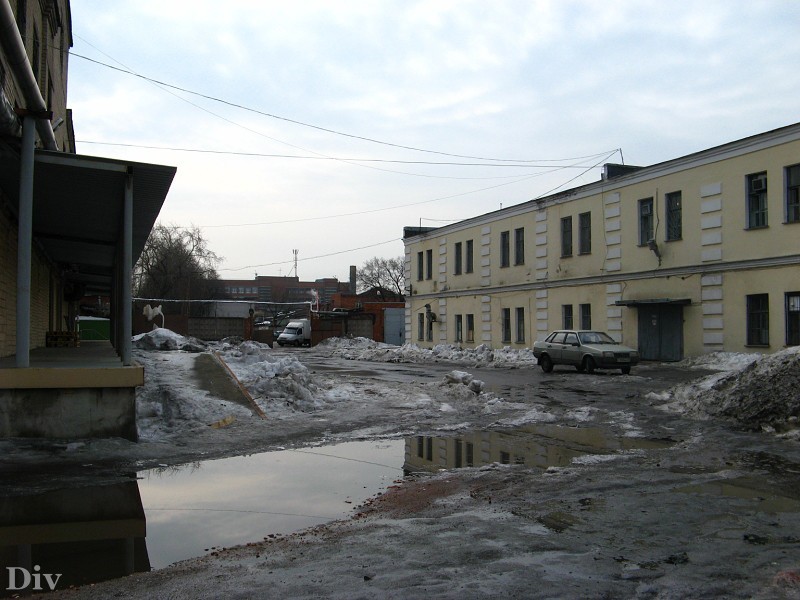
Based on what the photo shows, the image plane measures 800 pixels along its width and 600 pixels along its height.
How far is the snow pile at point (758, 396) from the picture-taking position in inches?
431

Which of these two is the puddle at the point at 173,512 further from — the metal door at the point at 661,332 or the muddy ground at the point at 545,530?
the metal door at the point at 661,332

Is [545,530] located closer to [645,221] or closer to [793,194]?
[793,194]

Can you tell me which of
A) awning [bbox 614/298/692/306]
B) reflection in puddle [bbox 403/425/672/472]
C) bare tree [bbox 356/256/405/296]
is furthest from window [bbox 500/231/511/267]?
bare tree [bbox 356/256/405/296]

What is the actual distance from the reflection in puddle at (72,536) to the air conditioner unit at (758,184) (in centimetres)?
2359

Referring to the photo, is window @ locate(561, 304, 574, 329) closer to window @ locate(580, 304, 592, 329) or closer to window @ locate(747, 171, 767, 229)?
window @ locate(580, 304, 592, 329)

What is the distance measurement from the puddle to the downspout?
5484 millimetres

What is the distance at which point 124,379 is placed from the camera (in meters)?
9.41

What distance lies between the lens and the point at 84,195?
1193 cm

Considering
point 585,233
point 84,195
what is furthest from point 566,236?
point 84,195

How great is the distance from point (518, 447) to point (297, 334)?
45.7 m

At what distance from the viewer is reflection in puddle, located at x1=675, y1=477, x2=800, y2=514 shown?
21.0 feet

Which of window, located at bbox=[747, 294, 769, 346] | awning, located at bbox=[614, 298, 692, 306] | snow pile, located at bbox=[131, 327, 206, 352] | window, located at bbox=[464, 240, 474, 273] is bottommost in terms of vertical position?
snow pile, located at bbox=[131, 327, 206, 352]

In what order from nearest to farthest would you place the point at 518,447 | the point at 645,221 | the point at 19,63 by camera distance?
the point at 518,447, the point at 19,63, the point at 645,221

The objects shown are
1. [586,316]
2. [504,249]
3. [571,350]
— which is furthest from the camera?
[504,249]
